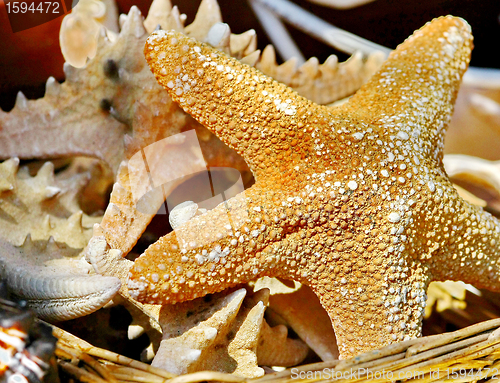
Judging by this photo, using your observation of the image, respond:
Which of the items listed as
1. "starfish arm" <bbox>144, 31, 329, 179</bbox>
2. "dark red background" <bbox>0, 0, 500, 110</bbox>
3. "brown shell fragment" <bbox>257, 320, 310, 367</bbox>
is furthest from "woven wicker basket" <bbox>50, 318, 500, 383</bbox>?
"dark red background" <bbox>0, 0, 500, 110</bbox>

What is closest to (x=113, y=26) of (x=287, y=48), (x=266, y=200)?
(x=287, y=48)

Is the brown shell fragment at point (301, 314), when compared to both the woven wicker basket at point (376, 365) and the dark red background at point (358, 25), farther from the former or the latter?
the dark red background at point (358, 25)

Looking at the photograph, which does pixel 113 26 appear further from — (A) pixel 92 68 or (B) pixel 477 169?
(B) pixel 477 169

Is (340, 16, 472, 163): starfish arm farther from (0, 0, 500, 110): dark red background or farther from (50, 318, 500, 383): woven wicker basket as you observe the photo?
(50, 318, 500, 383): woven wicker basket

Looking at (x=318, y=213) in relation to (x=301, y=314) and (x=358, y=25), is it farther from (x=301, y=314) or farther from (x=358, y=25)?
(x=358, y=25)

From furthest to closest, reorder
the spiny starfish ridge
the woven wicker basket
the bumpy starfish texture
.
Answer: the bumpy starfish texture, the spiny starfish ridge, the woven wicker basket

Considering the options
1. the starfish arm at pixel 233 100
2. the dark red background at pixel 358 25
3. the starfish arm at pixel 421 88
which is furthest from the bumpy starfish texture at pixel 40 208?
the starfish arm at pixel 421 88
